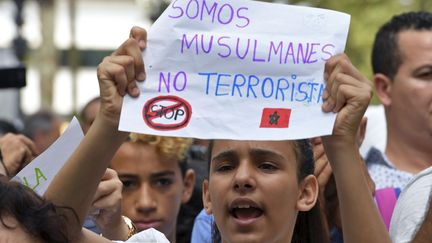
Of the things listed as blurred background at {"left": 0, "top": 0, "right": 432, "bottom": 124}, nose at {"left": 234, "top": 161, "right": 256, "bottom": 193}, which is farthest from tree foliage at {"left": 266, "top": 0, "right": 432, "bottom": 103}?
nose at {"left": 234, "top": 161, "right": 256, "bottom": 193}

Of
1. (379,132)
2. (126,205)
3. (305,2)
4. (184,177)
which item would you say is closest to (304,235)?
(126,205)

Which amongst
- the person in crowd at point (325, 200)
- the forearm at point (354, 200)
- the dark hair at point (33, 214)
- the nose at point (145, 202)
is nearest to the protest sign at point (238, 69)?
the forearm at point (354, 200)

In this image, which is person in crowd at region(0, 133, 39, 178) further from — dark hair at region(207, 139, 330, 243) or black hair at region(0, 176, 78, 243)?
black hair at region(0, 176, 78, 243)

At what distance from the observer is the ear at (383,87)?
252 inches

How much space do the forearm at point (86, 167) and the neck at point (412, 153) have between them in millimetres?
2498

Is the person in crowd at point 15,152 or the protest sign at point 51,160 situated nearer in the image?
the protest sign at point 51,160

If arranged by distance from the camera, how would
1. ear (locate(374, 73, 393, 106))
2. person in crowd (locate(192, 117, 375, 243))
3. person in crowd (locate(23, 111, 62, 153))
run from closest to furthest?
person in crowd (locate(192, 117, 375, 243)), ear (locate(374, 73, 393, 106)), person in crowd (locate(23, 111, 62, 153))

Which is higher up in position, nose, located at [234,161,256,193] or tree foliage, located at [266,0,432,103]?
nose, located at [234,161,256,193]

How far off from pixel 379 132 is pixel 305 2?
1499 cm

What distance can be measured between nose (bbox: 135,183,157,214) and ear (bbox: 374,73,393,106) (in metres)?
1.25

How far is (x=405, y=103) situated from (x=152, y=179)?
1.30 m

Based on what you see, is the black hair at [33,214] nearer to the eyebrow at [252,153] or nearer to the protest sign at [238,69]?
the protest sign at [238,69]

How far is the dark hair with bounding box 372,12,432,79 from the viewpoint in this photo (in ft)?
21.1

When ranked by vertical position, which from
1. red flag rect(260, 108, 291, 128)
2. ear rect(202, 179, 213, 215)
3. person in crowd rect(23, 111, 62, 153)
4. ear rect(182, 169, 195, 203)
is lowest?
person in crowd rect(23, 111, 62, 153)
